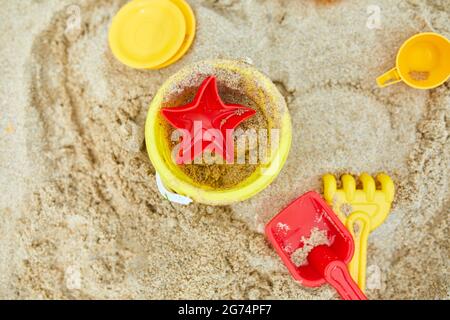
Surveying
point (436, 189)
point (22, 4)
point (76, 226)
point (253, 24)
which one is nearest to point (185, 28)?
point (253, 24)

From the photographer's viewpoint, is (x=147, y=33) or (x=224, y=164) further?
(x=147, y=33)

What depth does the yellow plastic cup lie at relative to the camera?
1.43 meters

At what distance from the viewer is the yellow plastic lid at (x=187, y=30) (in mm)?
1592

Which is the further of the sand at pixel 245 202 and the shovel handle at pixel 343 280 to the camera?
the sand at pixel 245 202

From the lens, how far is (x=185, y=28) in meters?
1.58

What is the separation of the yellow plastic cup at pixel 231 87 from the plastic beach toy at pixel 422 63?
364 millimetres

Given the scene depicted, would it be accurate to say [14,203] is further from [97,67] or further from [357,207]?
[357,207]

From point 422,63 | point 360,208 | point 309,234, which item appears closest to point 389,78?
point 422,63

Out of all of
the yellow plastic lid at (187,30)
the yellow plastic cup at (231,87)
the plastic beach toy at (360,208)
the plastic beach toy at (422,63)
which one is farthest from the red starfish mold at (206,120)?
the plastic beach toy at (422,63)

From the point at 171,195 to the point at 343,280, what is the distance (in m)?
0.54

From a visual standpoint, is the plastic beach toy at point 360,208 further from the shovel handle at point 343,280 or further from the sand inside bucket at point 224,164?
the sand inside bucket at point 224,164

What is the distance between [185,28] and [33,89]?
0.51 metres

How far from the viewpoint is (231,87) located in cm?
149

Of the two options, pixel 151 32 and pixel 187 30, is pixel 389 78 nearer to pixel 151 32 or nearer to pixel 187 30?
pixel 187 30
